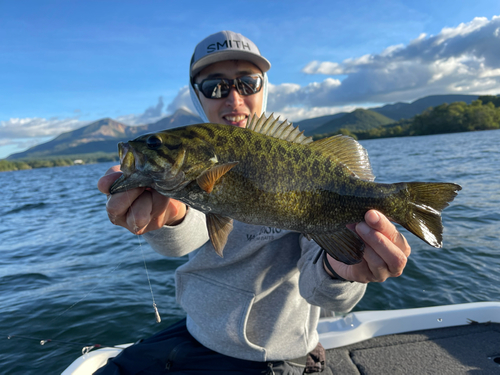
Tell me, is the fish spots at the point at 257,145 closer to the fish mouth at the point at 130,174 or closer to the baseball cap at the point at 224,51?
the fish mouth at the point at 130,174

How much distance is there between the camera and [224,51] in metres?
3.58

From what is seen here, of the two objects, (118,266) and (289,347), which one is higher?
(289,347)

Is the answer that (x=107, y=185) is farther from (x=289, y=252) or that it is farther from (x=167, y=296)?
(x=167, y=296)

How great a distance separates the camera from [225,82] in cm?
369

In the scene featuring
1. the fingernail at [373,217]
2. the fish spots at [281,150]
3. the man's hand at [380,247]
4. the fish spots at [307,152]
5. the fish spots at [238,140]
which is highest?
the fish spots at [238,140]

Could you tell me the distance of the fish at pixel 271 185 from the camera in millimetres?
2104

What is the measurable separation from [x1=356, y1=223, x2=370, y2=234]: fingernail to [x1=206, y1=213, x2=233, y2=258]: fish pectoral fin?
0.96 meters

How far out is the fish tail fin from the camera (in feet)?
7.46

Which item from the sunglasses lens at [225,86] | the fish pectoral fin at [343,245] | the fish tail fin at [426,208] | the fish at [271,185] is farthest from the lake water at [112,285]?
the fish tail fin at [426,208]

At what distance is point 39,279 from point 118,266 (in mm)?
2214

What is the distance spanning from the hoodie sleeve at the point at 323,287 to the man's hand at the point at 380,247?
0.40 m

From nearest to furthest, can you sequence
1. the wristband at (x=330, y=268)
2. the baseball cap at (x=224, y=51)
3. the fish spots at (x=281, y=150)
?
the fish spots at (x=281, y=150)
the wristband at (x=330, y=268)
the baseball cap at (x=224, y=51)

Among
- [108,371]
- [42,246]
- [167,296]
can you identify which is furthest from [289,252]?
[42,246]

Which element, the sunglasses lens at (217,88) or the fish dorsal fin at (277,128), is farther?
the sunglasses lens at (217,88)
